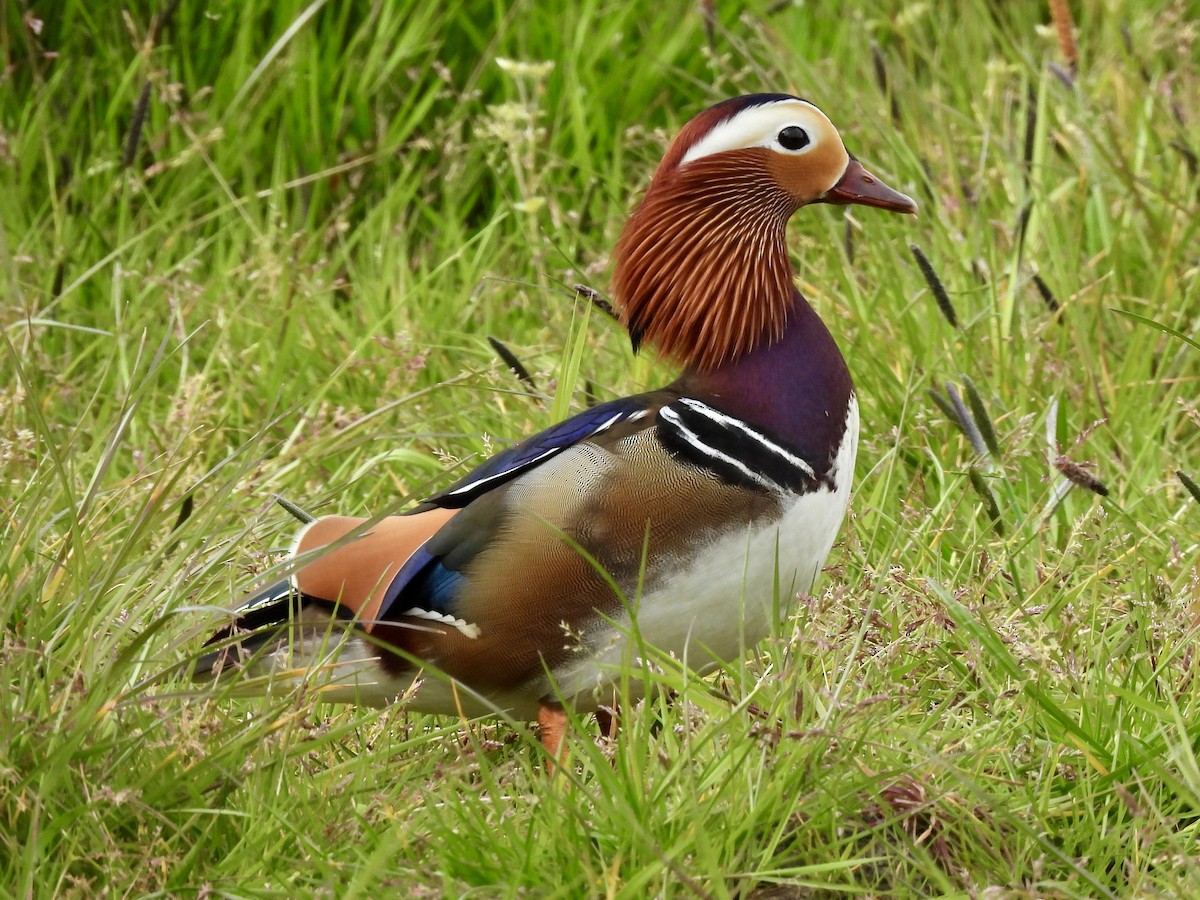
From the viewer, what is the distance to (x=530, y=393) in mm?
3785

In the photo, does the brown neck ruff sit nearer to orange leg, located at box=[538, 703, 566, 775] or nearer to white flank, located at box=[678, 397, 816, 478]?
white flank, located at box=[678, 397, 816, 478]

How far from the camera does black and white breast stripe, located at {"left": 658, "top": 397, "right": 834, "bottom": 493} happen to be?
2.99 m

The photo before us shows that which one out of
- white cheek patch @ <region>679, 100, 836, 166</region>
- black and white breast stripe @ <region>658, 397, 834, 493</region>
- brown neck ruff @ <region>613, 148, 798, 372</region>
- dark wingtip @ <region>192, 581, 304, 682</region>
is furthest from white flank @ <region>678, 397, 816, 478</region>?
dark wingtip @ <region>192, 581, 304, 682</region>

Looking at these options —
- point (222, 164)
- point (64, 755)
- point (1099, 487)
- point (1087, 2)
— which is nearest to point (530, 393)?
point (1099, 487)

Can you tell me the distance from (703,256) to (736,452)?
0.52m

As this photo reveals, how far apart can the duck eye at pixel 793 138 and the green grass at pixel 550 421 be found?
619 mm

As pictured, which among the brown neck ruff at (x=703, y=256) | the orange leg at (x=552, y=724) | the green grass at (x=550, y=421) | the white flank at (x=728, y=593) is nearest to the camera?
the green grass at (x=550, y=421)

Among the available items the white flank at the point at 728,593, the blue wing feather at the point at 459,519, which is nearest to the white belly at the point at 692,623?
the white flank at the point at 728,593

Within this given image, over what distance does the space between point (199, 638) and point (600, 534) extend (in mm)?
682

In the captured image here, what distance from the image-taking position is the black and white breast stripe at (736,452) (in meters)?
2.99

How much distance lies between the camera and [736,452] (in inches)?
119

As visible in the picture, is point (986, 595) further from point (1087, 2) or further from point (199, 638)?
point (1087, 2)

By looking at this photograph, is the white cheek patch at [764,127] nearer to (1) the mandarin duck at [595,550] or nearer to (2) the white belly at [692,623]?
(1) the mandarin duck at [595,550]

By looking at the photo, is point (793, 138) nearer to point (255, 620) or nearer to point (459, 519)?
point (459, 519)
